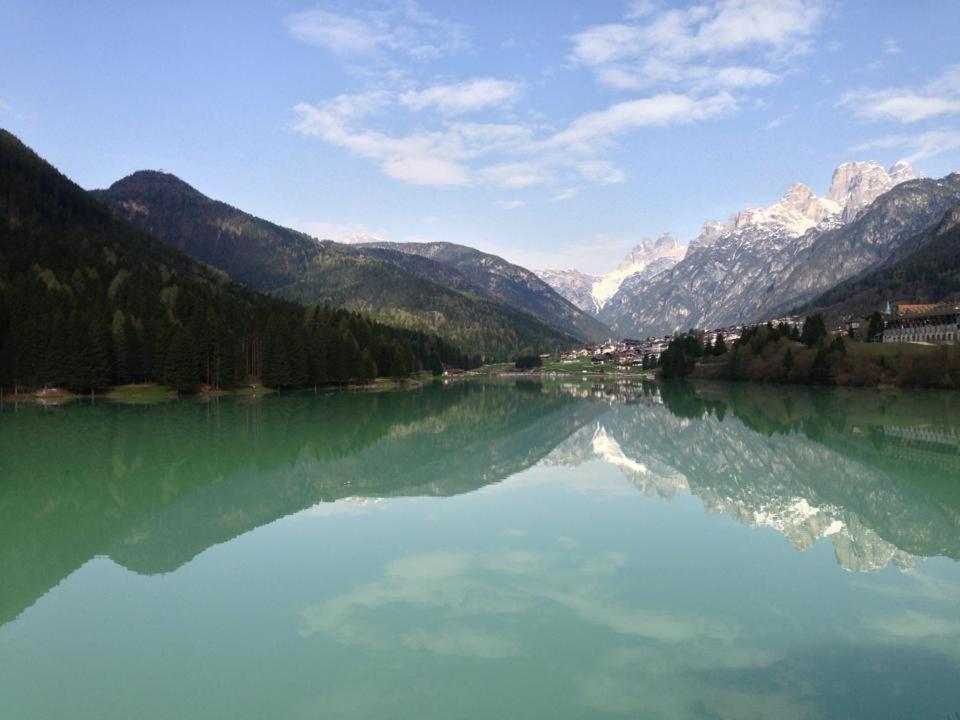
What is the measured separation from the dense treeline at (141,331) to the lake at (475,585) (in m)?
61.6

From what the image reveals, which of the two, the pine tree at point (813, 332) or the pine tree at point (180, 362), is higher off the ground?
the pine tree at point (813, 332)

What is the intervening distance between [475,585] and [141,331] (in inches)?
4242

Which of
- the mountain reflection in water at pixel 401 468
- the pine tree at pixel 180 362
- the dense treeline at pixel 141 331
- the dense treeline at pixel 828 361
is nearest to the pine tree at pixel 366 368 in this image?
the dense treeline at pixel 141 331

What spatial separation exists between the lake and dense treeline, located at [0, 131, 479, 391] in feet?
202

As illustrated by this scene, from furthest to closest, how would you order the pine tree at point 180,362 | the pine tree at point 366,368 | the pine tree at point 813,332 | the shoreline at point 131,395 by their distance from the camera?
the pine tree at point 813,332 → the pine tree at point 366,368 → the pine tree at point 180,362 → the shoreline at point 131,395

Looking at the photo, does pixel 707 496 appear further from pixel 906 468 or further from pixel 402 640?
pixel 402 640

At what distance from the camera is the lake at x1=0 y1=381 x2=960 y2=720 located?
14.0 meters

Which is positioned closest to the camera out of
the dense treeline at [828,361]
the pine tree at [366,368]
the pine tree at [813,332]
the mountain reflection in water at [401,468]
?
the mountain reflection in water at [401,468]

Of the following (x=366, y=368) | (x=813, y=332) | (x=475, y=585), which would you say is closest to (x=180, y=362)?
(x=366, y=368)

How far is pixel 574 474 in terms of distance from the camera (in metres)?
44.8

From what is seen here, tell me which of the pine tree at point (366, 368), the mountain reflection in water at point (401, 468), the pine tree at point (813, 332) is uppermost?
the pine tree at point (813, 332)

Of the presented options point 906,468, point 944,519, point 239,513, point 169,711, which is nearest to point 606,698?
point 169,711

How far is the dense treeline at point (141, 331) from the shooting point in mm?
104125

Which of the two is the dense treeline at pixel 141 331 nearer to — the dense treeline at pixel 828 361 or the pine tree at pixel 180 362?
the pine tree at pixel 180 362
